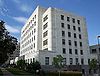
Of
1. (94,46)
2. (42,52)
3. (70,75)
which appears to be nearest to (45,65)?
(42,52)

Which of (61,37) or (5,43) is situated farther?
(61,37)

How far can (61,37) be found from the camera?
190ft

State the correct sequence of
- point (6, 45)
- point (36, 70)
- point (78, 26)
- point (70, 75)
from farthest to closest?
1. point (78, 26)
2. point (36, 70)
3. point (6, 45)
4. point (70, 75)

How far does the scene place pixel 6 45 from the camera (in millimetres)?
42281

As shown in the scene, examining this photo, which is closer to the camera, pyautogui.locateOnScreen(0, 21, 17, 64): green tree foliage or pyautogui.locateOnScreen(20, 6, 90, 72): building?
pyautogui.locateOnScreen(0, 21, 17, 64): green tree foliage

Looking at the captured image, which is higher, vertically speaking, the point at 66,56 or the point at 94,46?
the point at 94,46

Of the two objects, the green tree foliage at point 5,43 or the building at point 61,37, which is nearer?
the green tree foliage at point 5,43

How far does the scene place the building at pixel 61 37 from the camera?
5563cm

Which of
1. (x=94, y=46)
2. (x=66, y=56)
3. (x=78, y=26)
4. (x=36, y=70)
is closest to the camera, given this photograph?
(x=36, y=70)

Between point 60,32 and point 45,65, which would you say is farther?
point 60,32

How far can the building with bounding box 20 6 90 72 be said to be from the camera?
5563 cm

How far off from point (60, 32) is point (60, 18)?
17.5 feet

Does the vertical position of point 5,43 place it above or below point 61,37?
below

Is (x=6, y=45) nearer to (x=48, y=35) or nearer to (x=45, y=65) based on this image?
(x=45, y=65)
